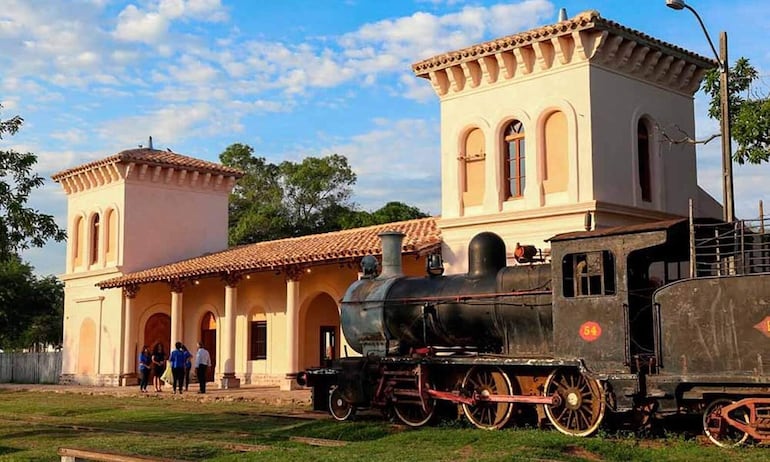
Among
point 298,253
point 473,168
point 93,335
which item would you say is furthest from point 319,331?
point 93,335

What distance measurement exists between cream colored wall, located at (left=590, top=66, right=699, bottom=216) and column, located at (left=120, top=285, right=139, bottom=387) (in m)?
16.1

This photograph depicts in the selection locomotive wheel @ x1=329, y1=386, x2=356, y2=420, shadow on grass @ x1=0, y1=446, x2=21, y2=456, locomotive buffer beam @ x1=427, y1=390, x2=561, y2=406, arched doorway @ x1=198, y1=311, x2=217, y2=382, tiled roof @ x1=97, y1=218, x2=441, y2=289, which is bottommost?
shadow on grass @ x1=0, y1=446, x2=21, y2=456

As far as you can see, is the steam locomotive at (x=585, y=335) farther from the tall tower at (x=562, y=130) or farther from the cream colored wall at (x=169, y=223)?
the cream colored wall at (x=169, y=223)

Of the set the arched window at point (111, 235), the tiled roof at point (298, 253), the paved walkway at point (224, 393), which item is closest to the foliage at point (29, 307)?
the arched window at point (111, 235)

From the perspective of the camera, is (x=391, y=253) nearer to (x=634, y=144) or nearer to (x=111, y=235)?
(x=634, y=144)

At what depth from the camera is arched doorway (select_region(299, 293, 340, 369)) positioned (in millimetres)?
26125

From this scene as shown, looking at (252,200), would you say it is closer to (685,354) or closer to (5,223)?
(5,223)

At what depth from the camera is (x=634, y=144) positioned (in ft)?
64.2

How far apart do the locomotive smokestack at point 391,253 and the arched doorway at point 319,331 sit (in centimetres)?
1015

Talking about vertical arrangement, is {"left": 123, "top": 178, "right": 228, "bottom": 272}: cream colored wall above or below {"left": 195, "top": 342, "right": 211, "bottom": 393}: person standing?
above

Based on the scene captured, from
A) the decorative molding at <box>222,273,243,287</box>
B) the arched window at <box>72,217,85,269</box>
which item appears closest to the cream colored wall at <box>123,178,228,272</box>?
the arched window at <box>72,217,85,269</box>

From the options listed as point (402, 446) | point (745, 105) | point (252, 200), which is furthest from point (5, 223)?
point (252, 200)

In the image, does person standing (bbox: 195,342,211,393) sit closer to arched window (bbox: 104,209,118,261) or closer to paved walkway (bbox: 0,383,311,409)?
paved walkway (bbox: 0,383,311,409)

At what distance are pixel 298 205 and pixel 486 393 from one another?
35290 mm
